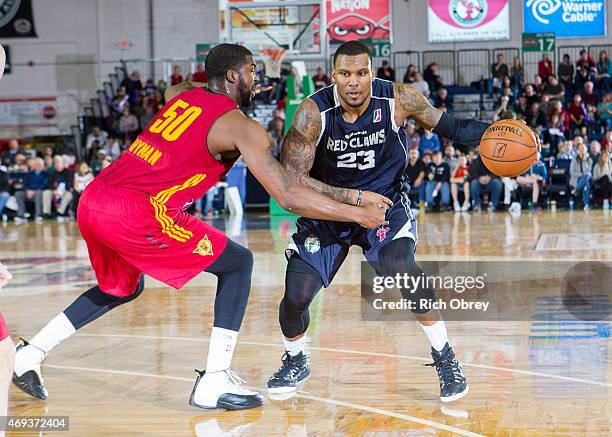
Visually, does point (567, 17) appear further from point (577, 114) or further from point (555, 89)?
point (577, 114)

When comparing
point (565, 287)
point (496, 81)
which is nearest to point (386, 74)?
point (496, 81)

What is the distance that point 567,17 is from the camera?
80.1 ft

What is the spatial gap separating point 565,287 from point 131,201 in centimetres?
498

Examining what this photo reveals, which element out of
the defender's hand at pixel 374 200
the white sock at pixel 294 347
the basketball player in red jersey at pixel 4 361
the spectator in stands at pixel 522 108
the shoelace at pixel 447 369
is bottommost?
the shoelace at pixel 447 369

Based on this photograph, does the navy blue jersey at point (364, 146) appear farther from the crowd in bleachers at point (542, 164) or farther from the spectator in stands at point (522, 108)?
the spectator in stands at point (522, 108)

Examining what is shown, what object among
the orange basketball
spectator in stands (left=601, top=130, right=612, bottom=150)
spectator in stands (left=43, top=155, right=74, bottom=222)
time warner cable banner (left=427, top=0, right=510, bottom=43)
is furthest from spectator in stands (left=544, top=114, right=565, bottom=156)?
the orange basketball

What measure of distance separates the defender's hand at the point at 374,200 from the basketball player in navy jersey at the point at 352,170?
0.49 ft

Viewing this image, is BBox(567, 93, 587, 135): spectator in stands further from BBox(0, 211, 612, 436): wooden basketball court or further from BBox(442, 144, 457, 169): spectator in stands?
BBox(0, 211, 612, 436): wooden basketball court

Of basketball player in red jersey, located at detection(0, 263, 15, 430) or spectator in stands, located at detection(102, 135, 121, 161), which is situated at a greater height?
spectator in stands, located at detection(102, 135, 121, 161)

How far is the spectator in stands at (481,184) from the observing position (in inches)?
718

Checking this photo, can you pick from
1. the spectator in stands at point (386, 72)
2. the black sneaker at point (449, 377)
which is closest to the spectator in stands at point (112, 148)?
the spectator in stands at point (386, 72)

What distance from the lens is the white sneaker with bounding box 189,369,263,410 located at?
467 centimetres

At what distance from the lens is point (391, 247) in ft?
16.4

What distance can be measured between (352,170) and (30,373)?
6.74 feet
